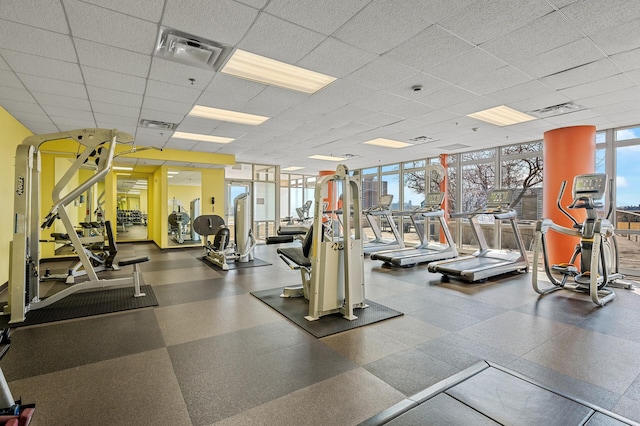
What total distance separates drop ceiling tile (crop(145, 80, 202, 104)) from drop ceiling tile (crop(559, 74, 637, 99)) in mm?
4904

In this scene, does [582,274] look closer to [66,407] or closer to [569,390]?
[569,390]

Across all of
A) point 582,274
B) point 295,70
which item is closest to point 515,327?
point 582,274

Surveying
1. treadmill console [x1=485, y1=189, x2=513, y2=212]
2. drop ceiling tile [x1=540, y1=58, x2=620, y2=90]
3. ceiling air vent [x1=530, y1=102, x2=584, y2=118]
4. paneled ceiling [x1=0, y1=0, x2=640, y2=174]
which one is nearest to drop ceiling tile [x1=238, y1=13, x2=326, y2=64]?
paneled ceiling [x1=0, y1=0, x2=640, y2=174]

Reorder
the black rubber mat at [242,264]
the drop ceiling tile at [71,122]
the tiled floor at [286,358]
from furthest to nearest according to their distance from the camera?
the black rubber mat at [242,264] → the drop ceiling tile at [71,122] → the tiled floor at [286,358]

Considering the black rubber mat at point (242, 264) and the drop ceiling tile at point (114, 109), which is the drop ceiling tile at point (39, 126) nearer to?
the drop ceiling tile at point (114, 109)

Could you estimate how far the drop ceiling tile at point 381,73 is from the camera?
353 centimetres

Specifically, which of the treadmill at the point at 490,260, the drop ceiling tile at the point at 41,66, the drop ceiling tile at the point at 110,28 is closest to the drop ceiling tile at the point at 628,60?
the treadmill at the point at 490,260

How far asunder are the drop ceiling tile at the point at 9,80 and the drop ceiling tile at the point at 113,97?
2.28 ft

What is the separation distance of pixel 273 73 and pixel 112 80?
1951 millimetres

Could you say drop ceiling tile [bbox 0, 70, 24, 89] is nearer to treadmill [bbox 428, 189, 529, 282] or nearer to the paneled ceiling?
the paneled ceiling

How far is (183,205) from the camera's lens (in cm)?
1112

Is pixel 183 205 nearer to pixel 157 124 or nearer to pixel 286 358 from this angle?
pixel 157 124

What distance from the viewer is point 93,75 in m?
3.76

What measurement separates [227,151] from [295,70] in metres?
5.55
